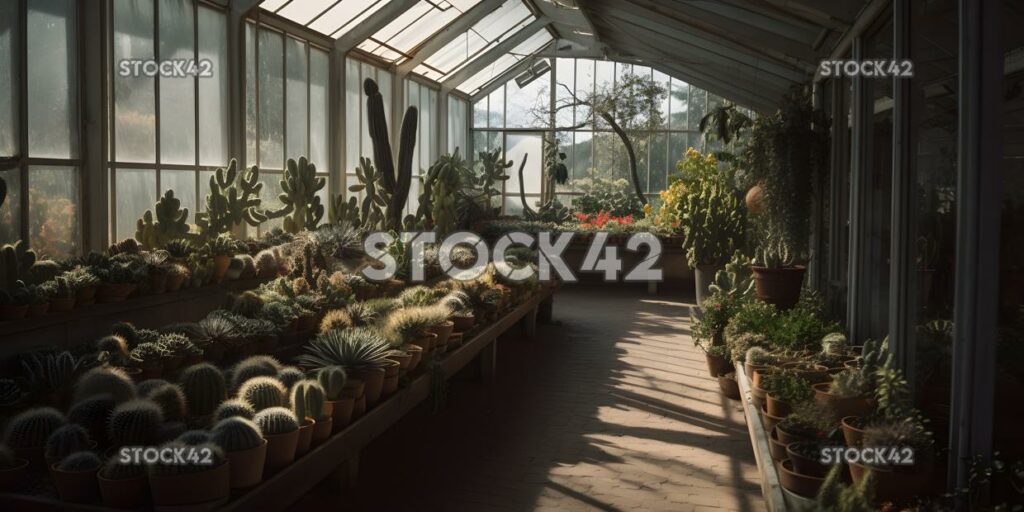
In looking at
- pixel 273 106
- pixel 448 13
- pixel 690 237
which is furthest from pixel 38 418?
pixel 448 13

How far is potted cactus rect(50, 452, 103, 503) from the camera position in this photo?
3.00 m

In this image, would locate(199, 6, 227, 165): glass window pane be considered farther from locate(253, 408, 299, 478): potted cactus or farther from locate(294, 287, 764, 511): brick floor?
locate(253, 408, 299, 478): potted cactus

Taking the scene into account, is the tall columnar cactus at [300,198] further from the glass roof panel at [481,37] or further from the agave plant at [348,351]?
the glass roof panel at [481,37]

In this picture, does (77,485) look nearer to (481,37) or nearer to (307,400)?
(307,400)

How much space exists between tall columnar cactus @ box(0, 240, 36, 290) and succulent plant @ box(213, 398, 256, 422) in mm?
2593

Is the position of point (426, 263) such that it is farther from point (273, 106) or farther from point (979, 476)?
point (979, 476)

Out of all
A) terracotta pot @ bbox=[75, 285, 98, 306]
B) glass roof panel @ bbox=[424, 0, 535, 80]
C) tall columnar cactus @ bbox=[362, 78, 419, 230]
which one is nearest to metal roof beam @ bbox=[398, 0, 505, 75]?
glass roof panel @ bbox=[424, 0, 535, 80]

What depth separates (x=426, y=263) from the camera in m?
9.34

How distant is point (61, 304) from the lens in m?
5.58

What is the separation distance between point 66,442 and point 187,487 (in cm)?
59

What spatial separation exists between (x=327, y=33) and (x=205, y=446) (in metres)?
10.3

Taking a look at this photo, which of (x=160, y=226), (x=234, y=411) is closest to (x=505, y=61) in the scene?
(x=160, y=226)

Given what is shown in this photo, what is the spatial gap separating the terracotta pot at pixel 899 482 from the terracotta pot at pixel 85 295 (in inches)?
188

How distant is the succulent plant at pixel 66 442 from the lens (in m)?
3.18
